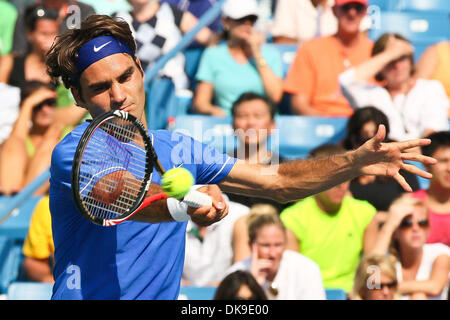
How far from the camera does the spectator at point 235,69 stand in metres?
7.23

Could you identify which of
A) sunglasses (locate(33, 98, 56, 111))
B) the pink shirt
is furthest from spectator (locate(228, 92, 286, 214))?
sunglasses (locate(33, 98, 56, 111))

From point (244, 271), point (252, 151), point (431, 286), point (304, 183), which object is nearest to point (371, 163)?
point (304, 183)

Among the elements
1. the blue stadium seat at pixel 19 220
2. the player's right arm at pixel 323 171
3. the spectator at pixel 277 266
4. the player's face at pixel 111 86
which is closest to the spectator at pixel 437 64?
the spectator at pixel 277 266

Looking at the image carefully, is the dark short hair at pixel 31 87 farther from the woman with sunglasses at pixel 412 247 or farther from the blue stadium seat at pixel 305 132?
the woman with sunglasses at pixel 412 247

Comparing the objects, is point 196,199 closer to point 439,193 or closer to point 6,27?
point 439,193

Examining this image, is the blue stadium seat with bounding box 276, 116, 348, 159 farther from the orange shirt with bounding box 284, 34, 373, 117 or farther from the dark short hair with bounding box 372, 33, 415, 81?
the dark short hair with bounding box 372, 33, 415, 81

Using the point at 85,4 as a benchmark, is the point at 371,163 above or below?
below

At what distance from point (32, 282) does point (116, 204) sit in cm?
294

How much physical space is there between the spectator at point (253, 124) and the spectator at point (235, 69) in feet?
1.56

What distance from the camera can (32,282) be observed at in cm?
605

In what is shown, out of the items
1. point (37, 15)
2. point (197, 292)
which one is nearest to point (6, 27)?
point (37, 15)

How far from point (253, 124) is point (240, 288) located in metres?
1.78

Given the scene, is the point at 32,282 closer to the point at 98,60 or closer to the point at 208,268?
the point at 208,268

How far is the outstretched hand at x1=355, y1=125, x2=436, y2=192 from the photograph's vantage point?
336 centimetres
